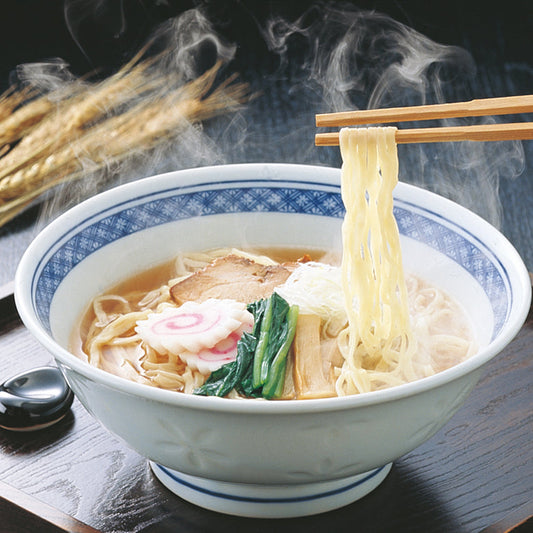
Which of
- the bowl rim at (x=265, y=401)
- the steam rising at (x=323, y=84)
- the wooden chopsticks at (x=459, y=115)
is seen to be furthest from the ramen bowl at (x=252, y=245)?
the steam rising at (x=323, y=84)

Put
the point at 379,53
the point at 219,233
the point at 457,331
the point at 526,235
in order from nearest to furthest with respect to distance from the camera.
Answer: the point at 457,331 → the point at 219,233 → the point at 526,235 → the point at 379,53

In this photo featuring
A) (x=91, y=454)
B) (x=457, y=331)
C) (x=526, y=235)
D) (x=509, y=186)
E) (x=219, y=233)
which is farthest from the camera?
(x=509, y=186)

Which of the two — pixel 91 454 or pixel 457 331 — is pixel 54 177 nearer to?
pixel 91 454

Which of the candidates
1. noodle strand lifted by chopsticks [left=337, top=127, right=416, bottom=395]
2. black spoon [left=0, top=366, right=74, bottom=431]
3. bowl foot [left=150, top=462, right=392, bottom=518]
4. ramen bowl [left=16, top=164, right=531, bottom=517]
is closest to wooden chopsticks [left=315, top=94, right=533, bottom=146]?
noodle strand lifted by chopsticks [left=337, top=127, right=416, bottom=395]

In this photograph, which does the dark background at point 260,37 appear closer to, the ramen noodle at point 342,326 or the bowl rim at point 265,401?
the ramen noodle at point 342,326

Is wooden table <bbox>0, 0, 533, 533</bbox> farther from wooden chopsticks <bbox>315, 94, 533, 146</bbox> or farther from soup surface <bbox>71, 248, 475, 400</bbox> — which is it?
wooden chopsticks <bbox>315, 94, 533, 146</bbox>

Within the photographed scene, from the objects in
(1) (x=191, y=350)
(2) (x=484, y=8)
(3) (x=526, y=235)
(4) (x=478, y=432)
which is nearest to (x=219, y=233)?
(1) (x=191, y=350)

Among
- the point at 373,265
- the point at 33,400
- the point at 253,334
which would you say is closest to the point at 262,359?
the point at 253,334
